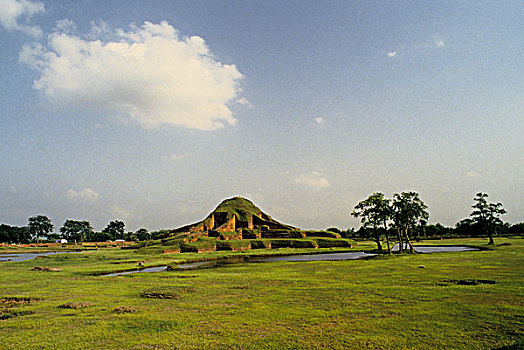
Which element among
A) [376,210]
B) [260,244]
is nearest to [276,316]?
[376,210]

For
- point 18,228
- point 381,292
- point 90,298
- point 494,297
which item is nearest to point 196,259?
point 90,298

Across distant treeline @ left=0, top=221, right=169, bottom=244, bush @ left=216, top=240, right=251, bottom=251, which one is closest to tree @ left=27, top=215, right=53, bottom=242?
distant treeline @ left=0, top=221, right=169, bottom=244

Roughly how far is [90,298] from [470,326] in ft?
75.5

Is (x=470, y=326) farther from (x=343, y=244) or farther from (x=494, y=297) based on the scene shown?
(x=343, y=244)

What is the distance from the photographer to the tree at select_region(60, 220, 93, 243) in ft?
595

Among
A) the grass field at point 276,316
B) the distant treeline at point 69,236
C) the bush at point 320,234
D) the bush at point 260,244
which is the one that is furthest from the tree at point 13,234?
the grass field at point 276,316

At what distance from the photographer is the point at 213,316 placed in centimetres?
1711

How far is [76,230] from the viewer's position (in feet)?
604

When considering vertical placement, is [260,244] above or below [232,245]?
below

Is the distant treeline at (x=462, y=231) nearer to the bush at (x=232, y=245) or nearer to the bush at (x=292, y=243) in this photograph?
the bush at (x=292, y=243)

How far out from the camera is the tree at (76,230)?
181 metres

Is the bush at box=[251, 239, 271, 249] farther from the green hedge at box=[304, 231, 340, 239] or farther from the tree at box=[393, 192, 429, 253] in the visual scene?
the tree at box=[393, 192, 429, 253]

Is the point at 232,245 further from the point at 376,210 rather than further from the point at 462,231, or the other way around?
the point at 462,231

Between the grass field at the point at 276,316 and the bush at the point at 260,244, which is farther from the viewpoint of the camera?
the bush at the point at 260,244
